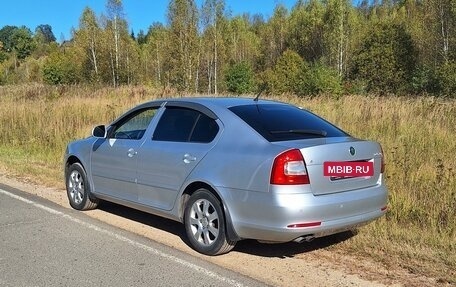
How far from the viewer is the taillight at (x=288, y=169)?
14.7ft

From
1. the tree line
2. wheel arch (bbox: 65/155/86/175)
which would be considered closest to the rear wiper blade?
wheel arch (bbox: 65/155/86/175)

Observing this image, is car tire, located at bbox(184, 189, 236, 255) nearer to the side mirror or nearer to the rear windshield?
the rear windshield

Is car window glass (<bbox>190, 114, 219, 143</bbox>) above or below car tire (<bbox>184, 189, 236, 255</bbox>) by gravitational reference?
above

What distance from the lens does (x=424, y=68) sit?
4503 cm

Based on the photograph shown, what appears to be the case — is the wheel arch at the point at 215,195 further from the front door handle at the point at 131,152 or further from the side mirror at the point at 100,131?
the side mirror at the point at 100,131

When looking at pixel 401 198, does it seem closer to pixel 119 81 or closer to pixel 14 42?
pixel 119 81

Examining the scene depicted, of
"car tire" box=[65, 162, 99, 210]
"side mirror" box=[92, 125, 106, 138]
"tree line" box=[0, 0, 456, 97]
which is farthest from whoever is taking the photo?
"tree line" box=[0, 0, 456, 97]

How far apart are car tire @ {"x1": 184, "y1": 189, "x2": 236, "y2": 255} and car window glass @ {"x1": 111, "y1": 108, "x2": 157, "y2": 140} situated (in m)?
1.36

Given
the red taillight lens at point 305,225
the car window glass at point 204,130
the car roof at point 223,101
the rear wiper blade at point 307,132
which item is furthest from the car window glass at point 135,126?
the red taillight lens at point 305,225

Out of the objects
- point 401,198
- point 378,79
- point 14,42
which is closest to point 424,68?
point 378,79

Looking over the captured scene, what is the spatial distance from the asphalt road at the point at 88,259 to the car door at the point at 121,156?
0.49 meters

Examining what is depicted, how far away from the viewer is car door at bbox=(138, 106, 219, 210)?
17.4ft

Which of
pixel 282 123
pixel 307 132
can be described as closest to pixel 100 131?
pixel 282 123

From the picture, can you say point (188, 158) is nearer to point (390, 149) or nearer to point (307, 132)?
point (307, 132)
